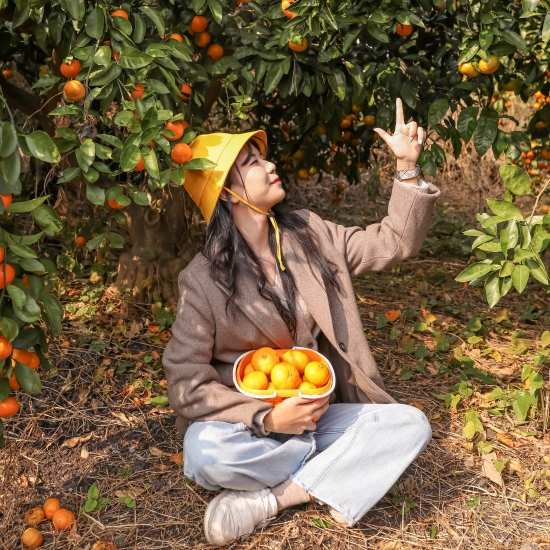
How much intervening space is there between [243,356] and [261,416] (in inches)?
7.8

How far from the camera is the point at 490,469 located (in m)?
2.32

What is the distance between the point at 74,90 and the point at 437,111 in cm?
122

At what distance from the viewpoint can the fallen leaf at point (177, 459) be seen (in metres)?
2.39

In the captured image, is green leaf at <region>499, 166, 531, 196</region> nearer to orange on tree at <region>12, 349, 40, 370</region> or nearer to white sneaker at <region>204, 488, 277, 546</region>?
white sneaker at <region>204, 488, 277, 546</region>

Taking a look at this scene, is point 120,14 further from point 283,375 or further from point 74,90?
point 283,375

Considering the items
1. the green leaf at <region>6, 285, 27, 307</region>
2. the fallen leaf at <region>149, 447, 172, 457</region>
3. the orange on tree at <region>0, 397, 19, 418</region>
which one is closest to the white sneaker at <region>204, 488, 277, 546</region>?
the fallen leaf at <region>149, 447, 172, 457</region>

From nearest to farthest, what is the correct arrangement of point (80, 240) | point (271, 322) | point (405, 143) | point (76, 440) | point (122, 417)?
point (405, 143) → point (271, 322) → point (76, 440) → point (122, 417) → point (80, 240)

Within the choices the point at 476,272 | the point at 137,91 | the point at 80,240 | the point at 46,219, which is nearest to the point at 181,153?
the point at 137,91

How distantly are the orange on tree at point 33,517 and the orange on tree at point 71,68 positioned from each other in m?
1.27

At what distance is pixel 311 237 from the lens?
87.7 inches

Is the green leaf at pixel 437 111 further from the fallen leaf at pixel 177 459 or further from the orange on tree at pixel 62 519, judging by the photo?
the orange on tree at pixel 62 519

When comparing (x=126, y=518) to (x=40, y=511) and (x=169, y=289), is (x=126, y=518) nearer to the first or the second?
(x=40, y=511)

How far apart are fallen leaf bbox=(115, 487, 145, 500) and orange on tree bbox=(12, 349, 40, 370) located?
707 millimetres

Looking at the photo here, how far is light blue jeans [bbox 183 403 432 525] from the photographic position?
6.56 ft
